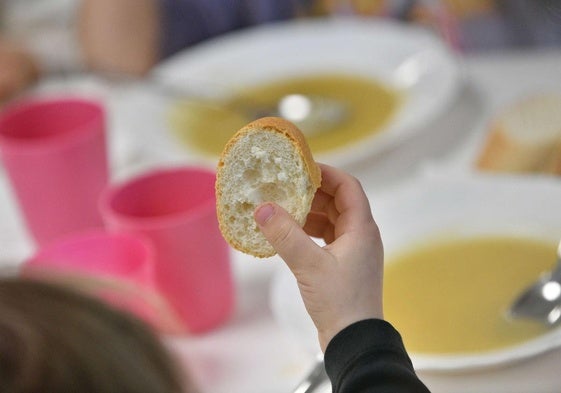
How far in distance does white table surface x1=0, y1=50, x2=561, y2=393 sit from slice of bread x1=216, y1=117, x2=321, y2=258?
17cm

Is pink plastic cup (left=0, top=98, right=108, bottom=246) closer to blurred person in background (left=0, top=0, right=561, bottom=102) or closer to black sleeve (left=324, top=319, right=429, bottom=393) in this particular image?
blurred person in background (left=0, top=0, right=561, bottom=102)

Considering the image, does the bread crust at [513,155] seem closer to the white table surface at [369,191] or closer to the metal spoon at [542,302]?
the white table surface at [369,191]

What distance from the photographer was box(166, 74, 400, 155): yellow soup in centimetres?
105

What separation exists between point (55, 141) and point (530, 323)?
1.58ft

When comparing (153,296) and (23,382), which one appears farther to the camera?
(153,296)

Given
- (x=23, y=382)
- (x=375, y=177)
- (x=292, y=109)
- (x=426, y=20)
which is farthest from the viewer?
(x=426, y=20)

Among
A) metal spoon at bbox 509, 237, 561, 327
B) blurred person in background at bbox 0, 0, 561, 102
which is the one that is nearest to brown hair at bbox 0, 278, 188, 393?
metal spoon at bbox 509, 237, 561, 327

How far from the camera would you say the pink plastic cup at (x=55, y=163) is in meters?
0.86

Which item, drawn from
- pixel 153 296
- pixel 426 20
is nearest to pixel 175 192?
pixel 153 296

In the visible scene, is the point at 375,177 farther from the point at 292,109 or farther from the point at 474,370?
the point at 474,370

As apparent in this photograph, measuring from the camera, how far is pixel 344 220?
1.59ft

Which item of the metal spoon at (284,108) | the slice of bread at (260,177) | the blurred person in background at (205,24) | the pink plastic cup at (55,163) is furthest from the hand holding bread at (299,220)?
the blurred person in background at (205,24)

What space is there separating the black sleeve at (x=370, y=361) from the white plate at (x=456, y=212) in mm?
229

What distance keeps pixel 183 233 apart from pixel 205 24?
1.05m
